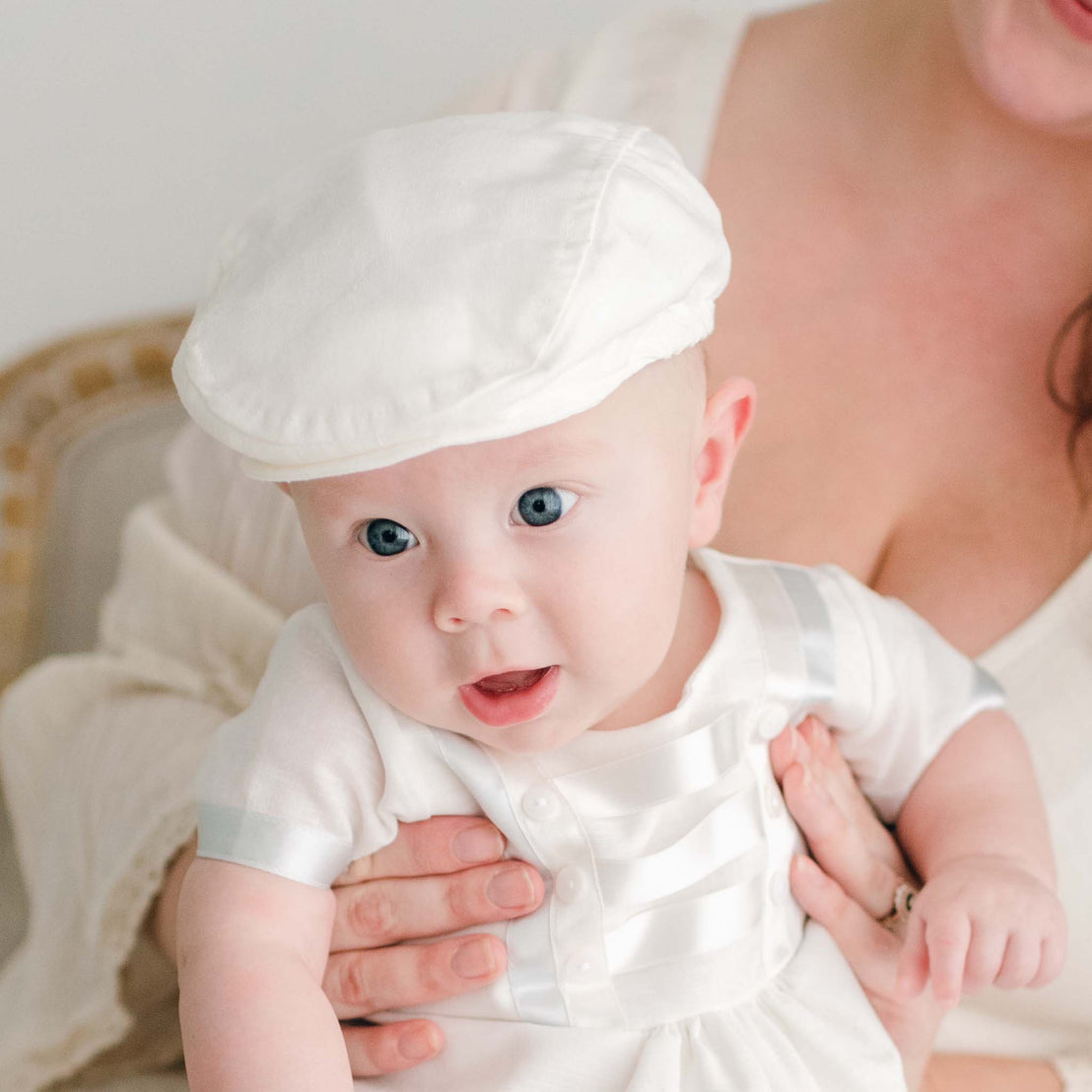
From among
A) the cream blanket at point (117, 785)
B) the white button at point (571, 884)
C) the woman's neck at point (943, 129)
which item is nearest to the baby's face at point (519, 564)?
the white button at point (571, 884)

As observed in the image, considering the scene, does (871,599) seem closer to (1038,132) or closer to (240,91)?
(1038,132)

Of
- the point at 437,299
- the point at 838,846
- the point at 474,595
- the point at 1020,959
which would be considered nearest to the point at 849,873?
the point at 838,846

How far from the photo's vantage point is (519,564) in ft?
2.52

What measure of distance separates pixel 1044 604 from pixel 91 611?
1.38 meters

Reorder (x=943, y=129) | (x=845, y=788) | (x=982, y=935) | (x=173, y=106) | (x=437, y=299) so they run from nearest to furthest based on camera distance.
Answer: (x=437, y=299) → (x=982, y=935) → (x=845, y=788) → (x=943, y=129) → (x=173, y=106)

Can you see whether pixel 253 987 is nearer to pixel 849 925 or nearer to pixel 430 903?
pixel 430 903

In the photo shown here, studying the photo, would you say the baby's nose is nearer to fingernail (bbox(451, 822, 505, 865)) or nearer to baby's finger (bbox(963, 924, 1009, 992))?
fingernail (bbox(451, 822, 505, 865))

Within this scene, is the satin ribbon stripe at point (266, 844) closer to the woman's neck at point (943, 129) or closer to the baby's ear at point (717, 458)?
the baby's ear at point (717, 458)

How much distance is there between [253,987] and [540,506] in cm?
36

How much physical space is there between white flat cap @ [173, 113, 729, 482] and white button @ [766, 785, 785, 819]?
37 centimetres

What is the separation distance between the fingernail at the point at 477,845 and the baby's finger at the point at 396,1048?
0.41ft

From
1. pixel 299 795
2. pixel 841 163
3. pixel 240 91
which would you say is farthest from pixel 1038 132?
pixel 240 91

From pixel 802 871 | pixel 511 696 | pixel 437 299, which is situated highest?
pixel 437 299

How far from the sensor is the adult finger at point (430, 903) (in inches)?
35.8
